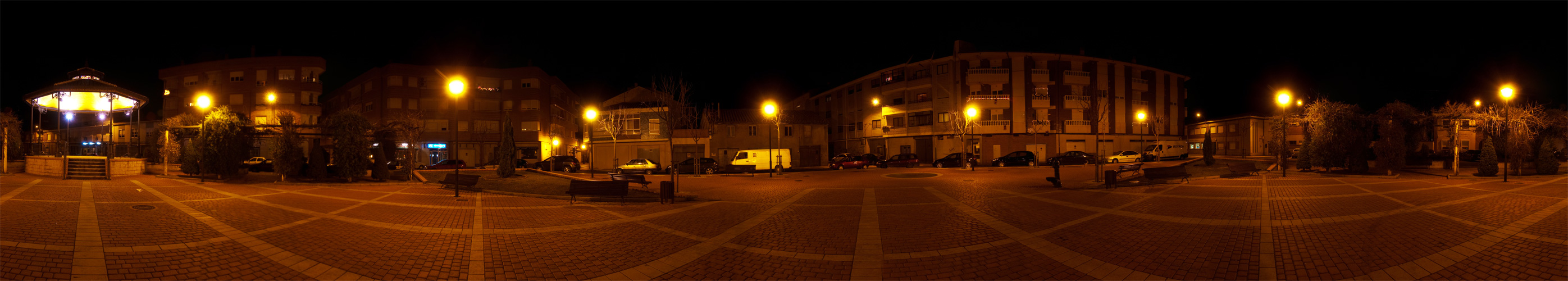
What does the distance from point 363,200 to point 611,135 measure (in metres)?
27.9

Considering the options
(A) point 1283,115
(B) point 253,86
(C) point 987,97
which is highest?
(B) point 253,86

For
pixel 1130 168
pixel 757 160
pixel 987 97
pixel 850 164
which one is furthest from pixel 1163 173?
pixel 987 97

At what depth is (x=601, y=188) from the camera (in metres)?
13.0

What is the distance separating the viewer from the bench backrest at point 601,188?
42.2 ft

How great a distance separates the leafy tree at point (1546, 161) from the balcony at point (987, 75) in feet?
86.8

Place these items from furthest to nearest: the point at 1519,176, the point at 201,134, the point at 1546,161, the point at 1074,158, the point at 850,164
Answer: the point at 1074,158 < the point at 850,164 < the point at 201,134 < the point at 1546,161 < the point at 1519,176

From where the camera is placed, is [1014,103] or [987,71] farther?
[1014,103]

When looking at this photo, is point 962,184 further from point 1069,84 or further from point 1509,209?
point 1069,84

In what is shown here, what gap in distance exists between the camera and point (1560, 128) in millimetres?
21844

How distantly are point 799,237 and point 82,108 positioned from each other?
34.1 m

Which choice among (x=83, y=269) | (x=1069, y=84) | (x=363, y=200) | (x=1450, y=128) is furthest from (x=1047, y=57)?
(x=83, y=269)

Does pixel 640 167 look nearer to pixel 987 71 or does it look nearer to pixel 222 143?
pixel 222 143

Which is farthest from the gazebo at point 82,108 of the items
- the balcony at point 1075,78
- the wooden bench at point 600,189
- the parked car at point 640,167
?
the balcony at point 1075,78

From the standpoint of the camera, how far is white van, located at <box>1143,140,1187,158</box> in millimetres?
39625
